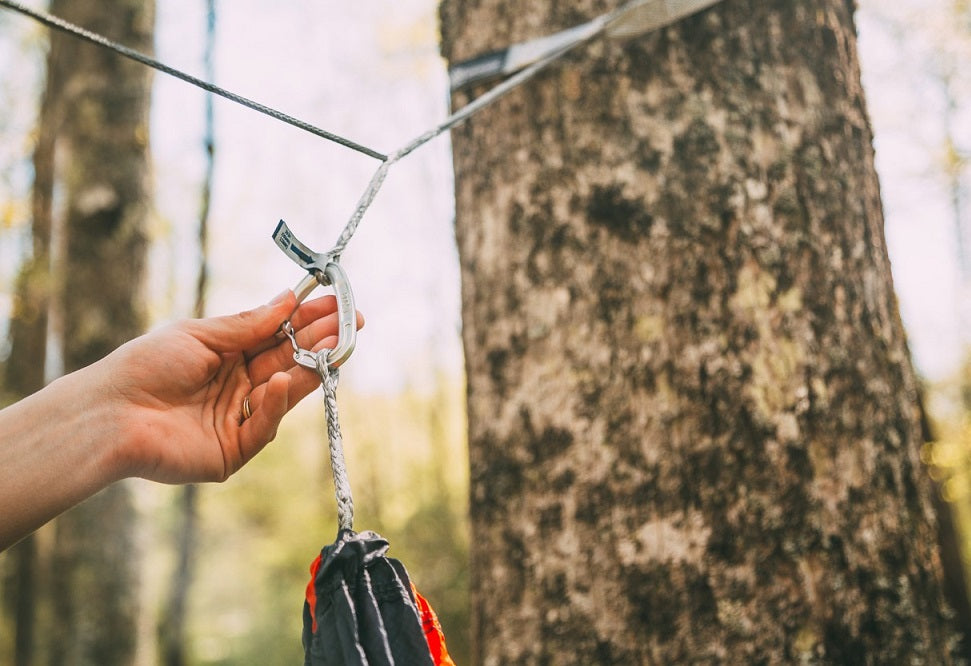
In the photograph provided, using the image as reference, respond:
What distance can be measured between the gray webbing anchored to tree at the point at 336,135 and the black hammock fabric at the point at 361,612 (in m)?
0.05

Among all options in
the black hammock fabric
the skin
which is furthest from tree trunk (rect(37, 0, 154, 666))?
the black hammock fabric

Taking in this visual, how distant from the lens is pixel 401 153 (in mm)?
1284

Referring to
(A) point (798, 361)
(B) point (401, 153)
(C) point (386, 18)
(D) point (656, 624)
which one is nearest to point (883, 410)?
(A) point (798, 361)

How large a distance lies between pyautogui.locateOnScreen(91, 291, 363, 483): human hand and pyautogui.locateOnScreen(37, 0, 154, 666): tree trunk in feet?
10.3

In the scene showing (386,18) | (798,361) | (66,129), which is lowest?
(798,361)

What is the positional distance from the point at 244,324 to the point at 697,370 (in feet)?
2.73

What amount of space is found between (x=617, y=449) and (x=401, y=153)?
0.69m

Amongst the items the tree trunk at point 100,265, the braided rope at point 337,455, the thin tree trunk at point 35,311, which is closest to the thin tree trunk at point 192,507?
the tree trunk at point 100,265

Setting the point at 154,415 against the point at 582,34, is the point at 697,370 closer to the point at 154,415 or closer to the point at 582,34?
the point at 582,34

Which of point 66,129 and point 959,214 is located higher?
point 959,214

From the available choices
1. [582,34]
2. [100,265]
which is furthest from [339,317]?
[100,265]

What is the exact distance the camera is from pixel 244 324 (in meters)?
1.22

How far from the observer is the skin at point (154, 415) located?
1124 millimetres

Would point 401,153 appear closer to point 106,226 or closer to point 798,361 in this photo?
point 798,361
